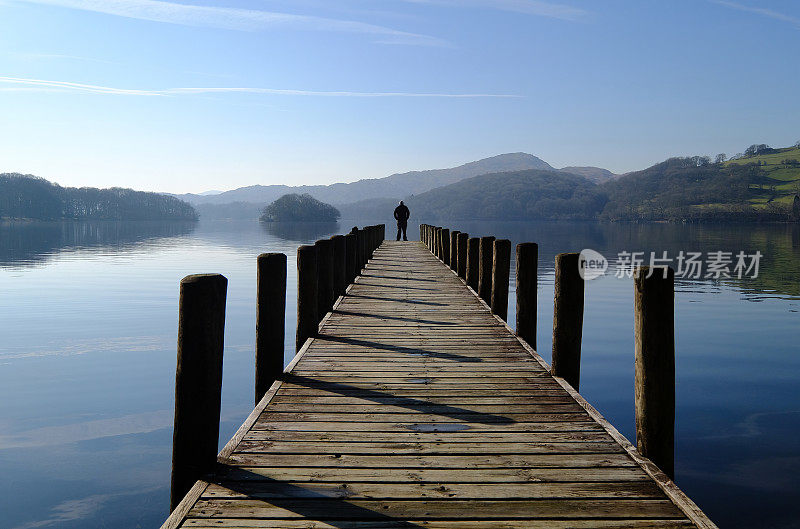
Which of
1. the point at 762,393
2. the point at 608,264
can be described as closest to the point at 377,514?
the point at 762,393

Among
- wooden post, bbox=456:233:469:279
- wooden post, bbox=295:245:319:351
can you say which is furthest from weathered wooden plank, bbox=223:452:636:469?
wooden post, bbox=456:233:469:279

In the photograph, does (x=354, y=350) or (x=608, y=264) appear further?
(x=608, y=264)

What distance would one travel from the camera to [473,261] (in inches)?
525

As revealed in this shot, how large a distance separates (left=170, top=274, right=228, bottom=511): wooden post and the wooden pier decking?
172 mm

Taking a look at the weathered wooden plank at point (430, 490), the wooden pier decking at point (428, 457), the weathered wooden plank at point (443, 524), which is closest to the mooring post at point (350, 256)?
the wooden pier decking at point (428, 457)

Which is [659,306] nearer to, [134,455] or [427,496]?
[427,496]

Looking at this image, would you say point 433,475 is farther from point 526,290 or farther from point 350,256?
point 350,256

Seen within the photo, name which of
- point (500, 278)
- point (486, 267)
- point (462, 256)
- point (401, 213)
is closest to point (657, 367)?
point (500, 278)

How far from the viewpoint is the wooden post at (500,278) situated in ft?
32.7

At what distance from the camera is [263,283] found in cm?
593

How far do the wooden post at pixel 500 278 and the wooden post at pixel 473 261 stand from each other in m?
2.82

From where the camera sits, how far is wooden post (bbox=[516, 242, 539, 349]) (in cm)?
815

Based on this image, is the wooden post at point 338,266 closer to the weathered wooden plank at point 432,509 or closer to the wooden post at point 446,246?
the weathered wooden plank at point 432,509

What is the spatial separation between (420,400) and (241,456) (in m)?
1.81
